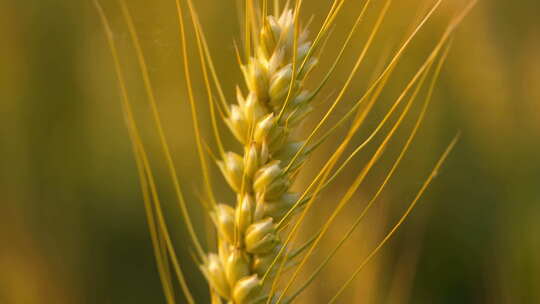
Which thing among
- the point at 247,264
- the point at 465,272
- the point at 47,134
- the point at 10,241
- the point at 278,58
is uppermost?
the point at 47,134

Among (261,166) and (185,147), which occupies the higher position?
(185,147)

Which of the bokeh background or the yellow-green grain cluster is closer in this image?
the yellow-green grain cluster

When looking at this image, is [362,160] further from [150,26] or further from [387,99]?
[150,26]

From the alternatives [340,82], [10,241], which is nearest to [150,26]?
[340,82]

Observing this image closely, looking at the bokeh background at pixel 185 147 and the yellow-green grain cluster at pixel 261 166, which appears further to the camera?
the bokeh background at pixel 185 147
